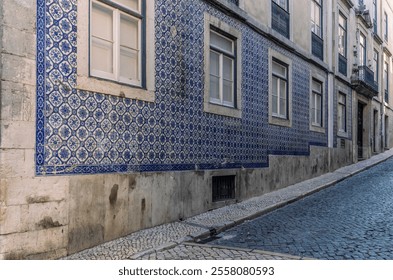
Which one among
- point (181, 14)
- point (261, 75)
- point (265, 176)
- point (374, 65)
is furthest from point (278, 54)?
point (374, 65)

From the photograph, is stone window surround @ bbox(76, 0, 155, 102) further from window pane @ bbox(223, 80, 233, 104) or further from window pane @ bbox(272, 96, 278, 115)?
window pane @ bbox(272, 96, 278, 115)

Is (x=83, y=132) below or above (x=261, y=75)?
below

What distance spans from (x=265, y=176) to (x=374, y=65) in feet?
55.2

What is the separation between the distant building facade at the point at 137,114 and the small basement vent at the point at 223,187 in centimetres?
2

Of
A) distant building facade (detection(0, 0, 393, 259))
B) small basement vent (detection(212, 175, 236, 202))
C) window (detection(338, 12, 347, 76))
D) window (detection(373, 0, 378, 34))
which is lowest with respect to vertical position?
small basement vent (detection(212, 175, 236, 202))

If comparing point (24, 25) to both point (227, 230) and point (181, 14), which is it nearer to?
point (181, 14)

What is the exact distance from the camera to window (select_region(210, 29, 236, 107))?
8305 millimetres

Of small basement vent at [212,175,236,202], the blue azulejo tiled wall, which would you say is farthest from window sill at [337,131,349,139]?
small basement vent at [212,175,236,202]

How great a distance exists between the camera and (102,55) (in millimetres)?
5645

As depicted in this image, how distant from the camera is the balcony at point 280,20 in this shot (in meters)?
11.0

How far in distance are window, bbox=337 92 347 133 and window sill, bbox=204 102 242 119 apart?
29.4 ft

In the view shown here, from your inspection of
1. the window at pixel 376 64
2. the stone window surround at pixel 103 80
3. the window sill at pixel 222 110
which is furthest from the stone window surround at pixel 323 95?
the window at pixel 376 64

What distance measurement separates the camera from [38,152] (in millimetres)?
4652

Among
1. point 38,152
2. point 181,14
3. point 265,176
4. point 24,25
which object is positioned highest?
point 181,14
